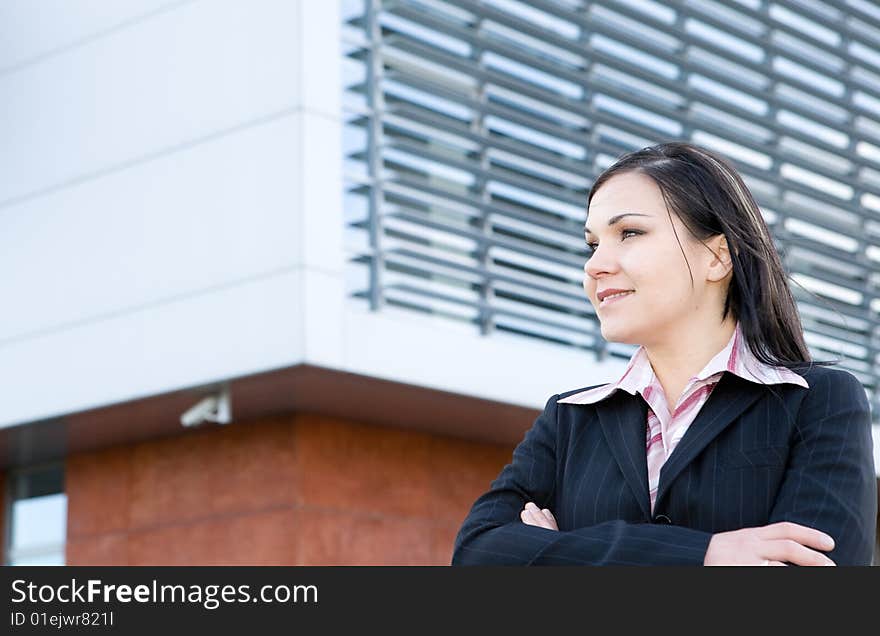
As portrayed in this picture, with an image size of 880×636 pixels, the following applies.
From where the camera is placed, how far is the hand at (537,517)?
2.18m

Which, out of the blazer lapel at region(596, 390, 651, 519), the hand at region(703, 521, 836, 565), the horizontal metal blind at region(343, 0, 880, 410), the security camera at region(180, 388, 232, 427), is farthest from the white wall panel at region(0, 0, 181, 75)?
the hand at region(703, 521, 836, 565)

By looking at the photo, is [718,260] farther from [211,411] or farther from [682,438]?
[211,411]

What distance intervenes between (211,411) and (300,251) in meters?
1.31

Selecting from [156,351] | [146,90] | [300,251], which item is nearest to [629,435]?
[300,251]

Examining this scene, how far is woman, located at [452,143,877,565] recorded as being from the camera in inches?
78.9

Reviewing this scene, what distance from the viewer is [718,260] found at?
85.4 inches

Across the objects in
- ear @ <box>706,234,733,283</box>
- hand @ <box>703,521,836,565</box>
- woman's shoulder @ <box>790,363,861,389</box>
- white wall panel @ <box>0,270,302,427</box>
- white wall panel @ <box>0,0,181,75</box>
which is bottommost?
hand @ <box>703,521,836,565</box>

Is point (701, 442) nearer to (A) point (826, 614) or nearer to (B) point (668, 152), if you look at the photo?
(B) point (668, 152)

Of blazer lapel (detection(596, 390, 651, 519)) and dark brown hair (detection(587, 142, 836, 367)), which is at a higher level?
dark brown hair (detection(587, 142, 836, 367))

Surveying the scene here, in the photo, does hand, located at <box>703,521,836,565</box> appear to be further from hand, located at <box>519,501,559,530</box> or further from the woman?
hand, located at <box>519,501,559,530</box>

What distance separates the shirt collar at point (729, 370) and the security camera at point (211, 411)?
18.9ft

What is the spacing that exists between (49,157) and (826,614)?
807 cm

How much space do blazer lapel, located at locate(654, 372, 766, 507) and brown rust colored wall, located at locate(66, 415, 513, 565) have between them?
6.06 metres

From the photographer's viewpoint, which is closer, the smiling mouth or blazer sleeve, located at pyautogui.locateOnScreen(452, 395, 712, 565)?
blazer sleeve, located at pyautogui.locateOnScreen(452, 395, 712, 565)
